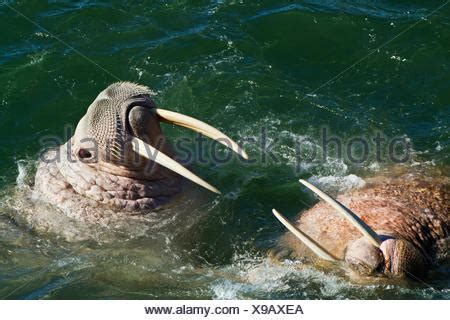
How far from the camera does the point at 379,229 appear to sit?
7.34m

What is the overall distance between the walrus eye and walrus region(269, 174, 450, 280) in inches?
86.4

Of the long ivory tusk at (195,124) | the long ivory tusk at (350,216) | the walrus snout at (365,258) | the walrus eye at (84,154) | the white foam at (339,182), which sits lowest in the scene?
the walrus snout at (365,258)

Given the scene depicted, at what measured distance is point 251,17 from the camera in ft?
41.6

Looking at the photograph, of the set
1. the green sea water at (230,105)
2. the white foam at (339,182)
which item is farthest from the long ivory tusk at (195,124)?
the white foam at (339,182)

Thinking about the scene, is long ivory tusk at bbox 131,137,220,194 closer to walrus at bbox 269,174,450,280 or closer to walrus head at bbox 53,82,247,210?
walrus head at bbox 53,82,247,210

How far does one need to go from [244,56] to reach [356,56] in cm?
178

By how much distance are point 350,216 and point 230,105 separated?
15.3 feet

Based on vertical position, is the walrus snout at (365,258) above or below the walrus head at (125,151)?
below

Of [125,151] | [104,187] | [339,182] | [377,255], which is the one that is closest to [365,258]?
[377,255]

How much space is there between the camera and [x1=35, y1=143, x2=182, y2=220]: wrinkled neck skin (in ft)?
25.8

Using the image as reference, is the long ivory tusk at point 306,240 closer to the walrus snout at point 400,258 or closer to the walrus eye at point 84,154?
the walrus snout at point 400,258

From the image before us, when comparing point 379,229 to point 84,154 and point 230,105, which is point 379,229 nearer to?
point 84,154

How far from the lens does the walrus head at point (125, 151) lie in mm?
7434
